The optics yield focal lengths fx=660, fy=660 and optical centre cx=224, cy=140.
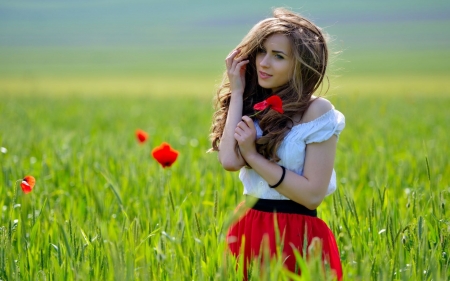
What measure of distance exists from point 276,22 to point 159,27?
7525 centimetres

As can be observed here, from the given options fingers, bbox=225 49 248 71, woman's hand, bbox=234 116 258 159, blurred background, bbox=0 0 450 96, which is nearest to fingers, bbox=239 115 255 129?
woman's hand, bbox=234 116 258 159

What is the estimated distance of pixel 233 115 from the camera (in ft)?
7.72

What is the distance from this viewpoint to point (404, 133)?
295 inches

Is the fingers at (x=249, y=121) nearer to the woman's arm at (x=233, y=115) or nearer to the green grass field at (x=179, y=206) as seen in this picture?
the woman's arm at (x=233, y=115)

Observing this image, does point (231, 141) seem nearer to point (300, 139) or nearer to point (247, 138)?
point (247, 138)

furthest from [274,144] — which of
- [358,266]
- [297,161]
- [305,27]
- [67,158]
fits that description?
[67,158]

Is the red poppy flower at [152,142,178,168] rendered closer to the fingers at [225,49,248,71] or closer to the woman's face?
the fingers at [225,49,248,71]

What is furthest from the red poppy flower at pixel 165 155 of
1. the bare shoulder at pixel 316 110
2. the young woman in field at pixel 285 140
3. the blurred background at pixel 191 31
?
the blurred background at pixel 191 31

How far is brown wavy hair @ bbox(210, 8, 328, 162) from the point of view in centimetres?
227

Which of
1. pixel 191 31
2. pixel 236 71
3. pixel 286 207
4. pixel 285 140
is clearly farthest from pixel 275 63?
pixel 191 31

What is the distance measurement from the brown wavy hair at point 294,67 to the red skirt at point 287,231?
188mm

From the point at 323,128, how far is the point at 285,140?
0.14 meters

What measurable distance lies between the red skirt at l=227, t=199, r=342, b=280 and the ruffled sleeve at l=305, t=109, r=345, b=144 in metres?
0.24

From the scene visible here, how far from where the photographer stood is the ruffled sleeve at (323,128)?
2199 mm
